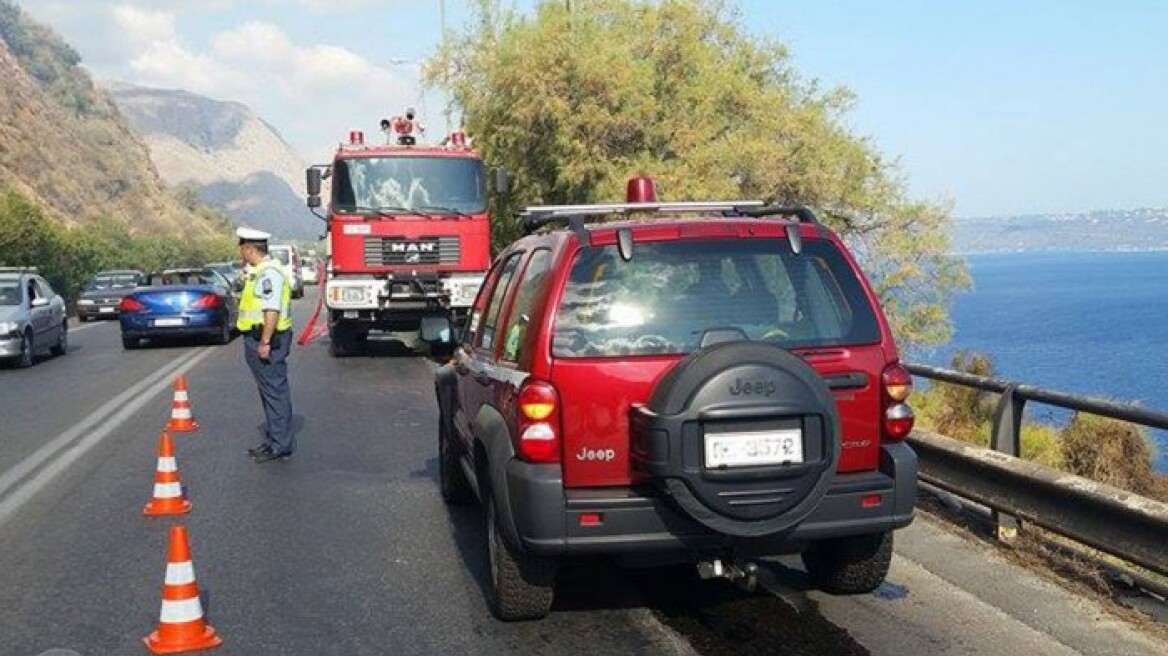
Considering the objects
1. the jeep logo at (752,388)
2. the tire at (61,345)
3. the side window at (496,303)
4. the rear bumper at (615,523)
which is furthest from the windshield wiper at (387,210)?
the jeep logo at (752,388)

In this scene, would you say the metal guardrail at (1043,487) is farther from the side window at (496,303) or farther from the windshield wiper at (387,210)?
the windshield wiper at (387,210)

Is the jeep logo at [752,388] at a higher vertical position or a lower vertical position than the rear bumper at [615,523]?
higher

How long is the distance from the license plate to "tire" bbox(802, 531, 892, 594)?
1.11m

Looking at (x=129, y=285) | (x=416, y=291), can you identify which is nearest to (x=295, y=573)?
(x=416, y=291)

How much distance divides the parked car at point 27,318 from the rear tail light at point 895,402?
672 inches

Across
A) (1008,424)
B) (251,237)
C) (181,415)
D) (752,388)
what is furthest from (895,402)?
(181,415)

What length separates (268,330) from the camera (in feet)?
33.0

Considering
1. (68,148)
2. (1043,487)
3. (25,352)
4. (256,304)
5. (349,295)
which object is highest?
(68,148)

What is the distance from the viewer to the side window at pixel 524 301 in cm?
555

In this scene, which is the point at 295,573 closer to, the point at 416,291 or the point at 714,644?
the point at 714,644

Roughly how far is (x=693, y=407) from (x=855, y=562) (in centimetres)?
158

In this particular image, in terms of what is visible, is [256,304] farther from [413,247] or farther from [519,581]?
[413,247]

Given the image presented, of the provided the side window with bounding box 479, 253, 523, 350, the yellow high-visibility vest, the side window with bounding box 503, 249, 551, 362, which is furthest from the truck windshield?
the side window with bounding box 503, 249, 551, 362

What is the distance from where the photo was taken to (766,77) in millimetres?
30281
